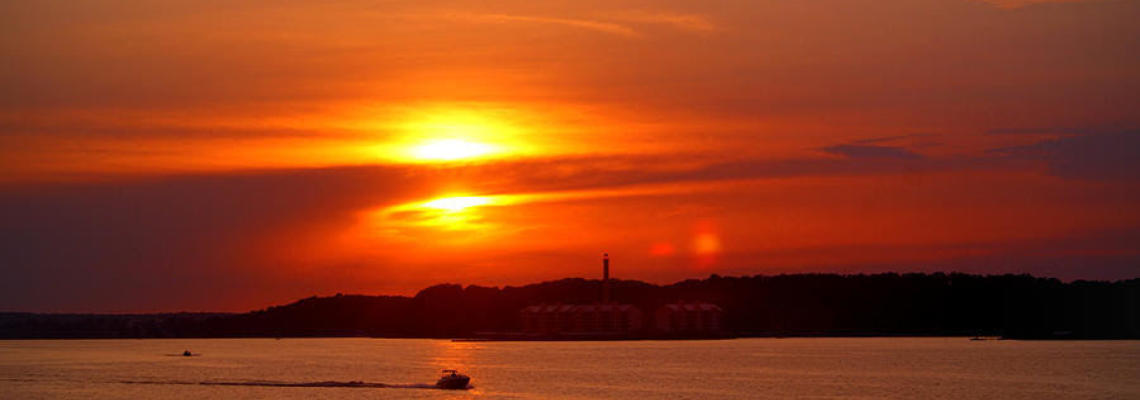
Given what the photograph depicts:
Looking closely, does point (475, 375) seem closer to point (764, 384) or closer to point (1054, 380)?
point (764, 384)

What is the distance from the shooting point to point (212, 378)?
14912cm

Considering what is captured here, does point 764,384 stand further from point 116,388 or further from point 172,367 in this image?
point 172,367

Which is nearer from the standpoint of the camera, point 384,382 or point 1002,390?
point 1002,390

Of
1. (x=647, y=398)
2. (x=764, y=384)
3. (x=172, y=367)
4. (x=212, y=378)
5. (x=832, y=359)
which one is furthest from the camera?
(x=832, y=359)

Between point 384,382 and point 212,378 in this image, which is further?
point 212,378

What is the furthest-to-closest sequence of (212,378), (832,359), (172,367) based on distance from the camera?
1. (832,359)
2. (172,367)
3. (212,378)

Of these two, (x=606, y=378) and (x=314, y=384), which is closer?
(x=314, y=384)

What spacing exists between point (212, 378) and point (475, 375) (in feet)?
91.1

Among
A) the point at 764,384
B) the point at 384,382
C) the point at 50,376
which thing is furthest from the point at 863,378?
the point at 50,376

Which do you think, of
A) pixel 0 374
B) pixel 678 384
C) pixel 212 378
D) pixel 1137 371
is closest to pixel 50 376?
pixel 0 374

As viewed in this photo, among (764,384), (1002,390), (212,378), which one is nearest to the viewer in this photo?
(1002,390)

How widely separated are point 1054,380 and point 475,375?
197 feet

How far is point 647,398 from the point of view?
11600cm

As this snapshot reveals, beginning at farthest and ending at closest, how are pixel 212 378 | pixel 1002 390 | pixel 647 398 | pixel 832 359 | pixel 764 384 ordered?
1. pixel 832 359
2. pixel 212 378
3. pixel 764 384
4. pixel 1002 390
5. pixel 647 398
